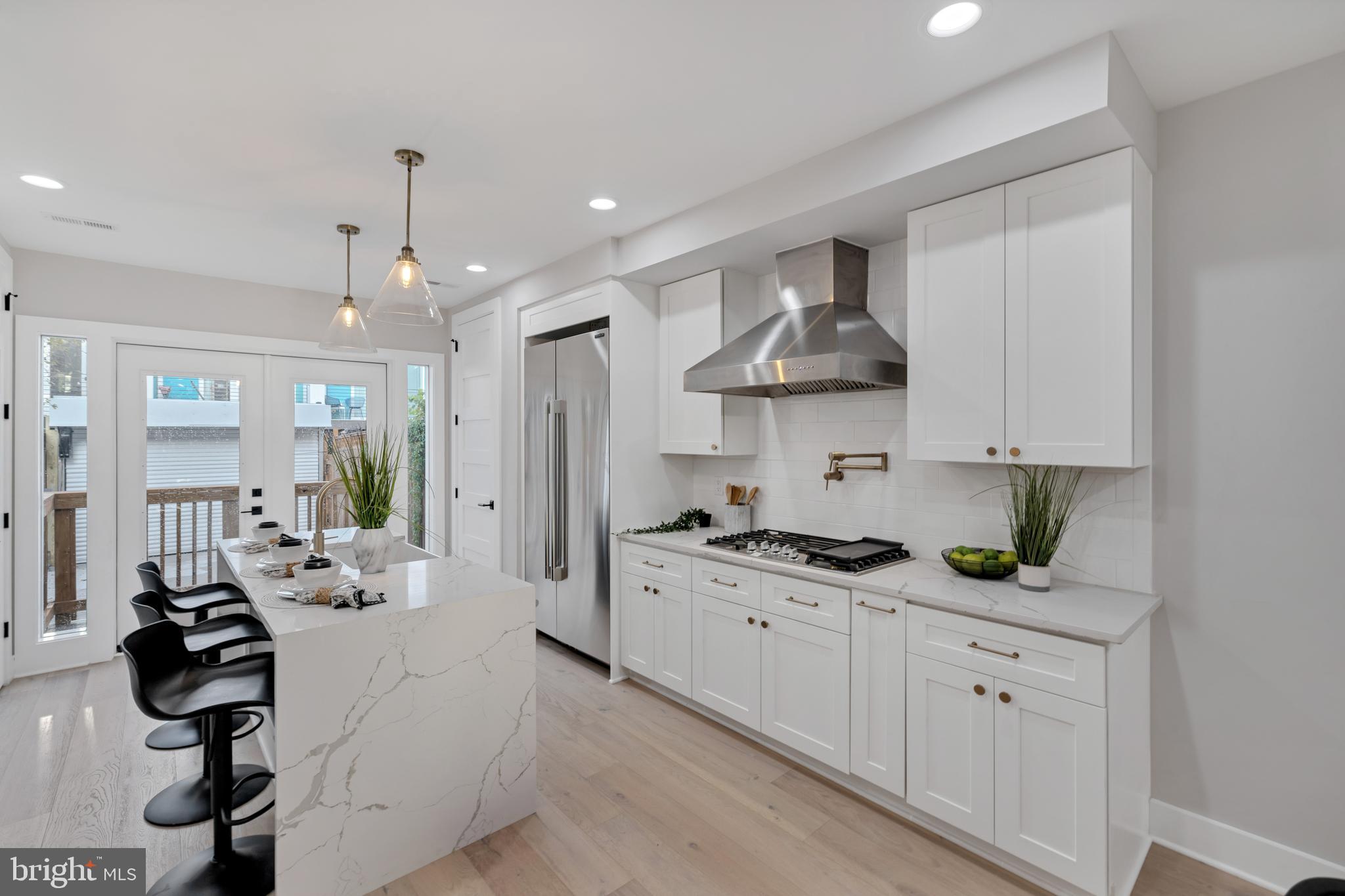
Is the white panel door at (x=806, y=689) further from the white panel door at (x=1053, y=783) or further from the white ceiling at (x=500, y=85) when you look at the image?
the white ceiling at (x=500, y=85)

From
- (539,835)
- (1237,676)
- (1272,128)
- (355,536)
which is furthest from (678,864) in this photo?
(1272,128)

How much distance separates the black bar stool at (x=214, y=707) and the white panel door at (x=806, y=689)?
1.86 metres

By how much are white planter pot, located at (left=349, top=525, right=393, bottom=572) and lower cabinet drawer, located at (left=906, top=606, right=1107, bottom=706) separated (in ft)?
6.73

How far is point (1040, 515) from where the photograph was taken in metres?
2.19

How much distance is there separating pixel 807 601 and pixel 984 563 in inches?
27.0

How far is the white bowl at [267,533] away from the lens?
3.11 metres

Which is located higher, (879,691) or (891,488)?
(891,488)

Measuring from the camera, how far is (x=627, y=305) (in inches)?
142

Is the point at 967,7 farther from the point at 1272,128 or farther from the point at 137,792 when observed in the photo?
the point at 137,792

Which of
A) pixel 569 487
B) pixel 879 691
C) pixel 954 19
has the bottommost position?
pixel 879 691

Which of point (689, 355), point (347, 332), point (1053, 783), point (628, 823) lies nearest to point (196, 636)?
point (347, 332)

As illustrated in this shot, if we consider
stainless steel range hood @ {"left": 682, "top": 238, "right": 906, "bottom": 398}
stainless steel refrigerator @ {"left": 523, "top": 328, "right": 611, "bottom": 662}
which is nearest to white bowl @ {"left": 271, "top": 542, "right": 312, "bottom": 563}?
stainless steel refrigerator @ {"left": 523, "top": 328, "right": 611, "bottom": 662}

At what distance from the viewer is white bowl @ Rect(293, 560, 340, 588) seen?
2137 millimetres

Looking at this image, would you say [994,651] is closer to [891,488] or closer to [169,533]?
[891,488]
